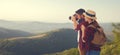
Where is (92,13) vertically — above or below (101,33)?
above

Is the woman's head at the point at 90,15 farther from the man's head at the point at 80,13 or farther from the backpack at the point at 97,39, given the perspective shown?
the backpack at the point at 97,39

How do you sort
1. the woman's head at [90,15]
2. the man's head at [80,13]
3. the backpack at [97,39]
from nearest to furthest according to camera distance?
the backpack at [97,39] → the woman's head at [90,15] → the man's head at [80,13]

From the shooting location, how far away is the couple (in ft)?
25.6

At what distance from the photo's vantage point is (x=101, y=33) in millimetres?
7879

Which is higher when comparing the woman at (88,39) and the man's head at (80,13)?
the man's head at (80,13)

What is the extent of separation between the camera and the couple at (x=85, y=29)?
25.6 ft

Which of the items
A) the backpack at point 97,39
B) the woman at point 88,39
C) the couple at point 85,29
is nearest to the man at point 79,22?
the couple at point 85,29

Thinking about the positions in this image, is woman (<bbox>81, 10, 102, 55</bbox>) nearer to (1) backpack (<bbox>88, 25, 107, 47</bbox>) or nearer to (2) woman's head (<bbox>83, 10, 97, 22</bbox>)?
(1) backpack (<bbox>88, 25, 107, 47</bbox>)

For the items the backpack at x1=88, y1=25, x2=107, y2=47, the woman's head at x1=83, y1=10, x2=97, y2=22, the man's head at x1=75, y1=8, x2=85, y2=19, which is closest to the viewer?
the backpack at x1=88, y1=25, x2=107, y2=47

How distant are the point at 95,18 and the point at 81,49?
995 millimetres

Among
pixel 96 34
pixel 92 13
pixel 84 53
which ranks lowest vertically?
pixel 84 53

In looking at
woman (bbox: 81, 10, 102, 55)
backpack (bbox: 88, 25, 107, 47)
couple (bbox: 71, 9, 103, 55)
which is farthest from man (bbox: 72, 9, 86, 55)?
backpack (bbox: 88, 25, 107, 47)

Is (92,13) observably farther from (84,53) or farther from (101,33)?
(84,53)

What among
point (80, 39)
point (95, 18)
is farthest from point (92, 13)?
point (80, 39)
